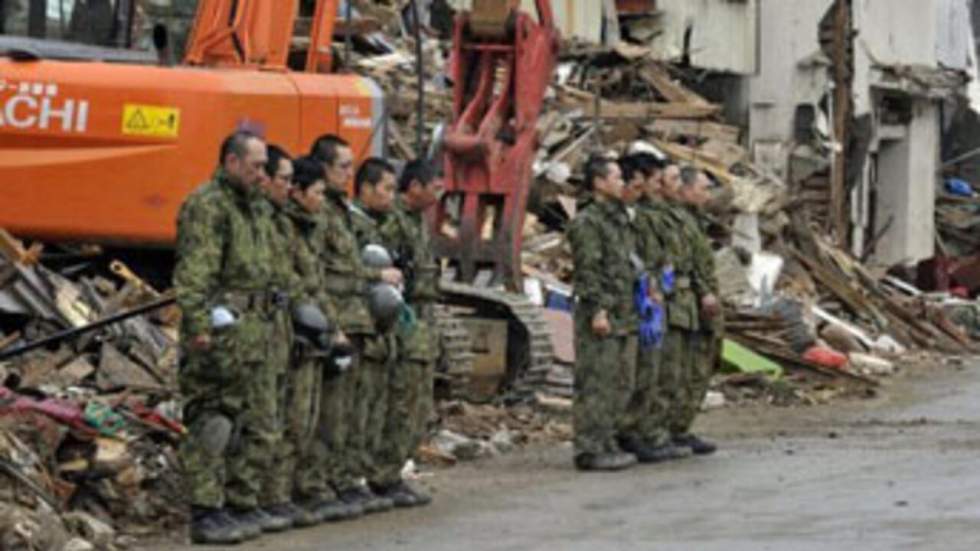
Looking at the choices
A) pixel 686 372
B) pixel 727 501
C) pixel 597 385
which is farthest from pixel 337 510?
pixel 686 372

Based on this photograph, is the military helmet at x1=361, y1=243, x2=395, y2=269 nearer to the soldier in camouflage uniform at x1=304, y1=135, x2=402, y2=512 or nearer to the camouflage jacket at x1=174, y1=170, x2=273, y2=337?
the soldier in camouflage uniform at x1=304, y1=135, x2=402, y2=512

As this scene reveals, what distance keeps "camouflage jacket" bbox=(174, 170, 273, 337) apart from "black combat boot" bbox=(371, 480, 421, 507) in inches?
71.2

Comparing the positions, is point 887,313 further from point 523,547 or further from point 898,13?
point 523,547

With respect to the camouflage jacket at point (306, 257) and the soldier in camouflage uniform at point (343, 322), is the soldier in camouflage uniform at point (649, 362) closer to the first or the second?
the soldier in camouflage uniform at point (343, 322)

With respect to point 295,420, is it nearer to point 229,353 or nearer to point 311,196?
point 229,353

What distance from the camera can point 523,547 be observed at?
42.6 feet

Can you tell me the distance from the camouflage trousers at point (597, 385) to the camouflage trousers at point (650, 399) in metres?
0.30

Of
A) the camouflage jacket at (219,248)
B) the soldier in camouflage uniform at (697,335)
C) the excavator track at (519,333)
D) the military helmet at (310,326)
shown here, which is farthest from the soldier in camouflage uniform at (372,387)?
the excavator track at (519,333)

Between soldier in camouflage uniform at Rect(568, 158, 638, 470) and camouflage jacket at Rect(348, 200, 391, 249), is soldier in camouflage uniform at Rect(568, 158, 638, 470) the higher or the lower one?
the lower one

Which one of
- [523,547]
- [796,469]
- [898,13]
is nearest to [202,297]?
[523,547]

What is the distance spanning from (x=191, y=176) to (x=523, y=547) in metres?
5.24

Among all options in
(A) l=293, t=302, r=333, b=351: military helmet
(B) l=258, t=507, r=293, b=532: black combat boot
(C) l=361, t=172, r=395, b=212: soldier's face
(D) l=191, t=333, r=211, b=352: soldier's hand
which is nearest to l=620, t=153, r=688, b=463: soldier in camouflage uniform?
(C) l=361, t=172, r=395, b=212: soldier's face

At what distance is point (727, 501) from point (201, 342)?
3.34 m

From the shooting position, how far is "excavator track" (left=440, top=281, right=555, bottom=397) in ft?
68.9
